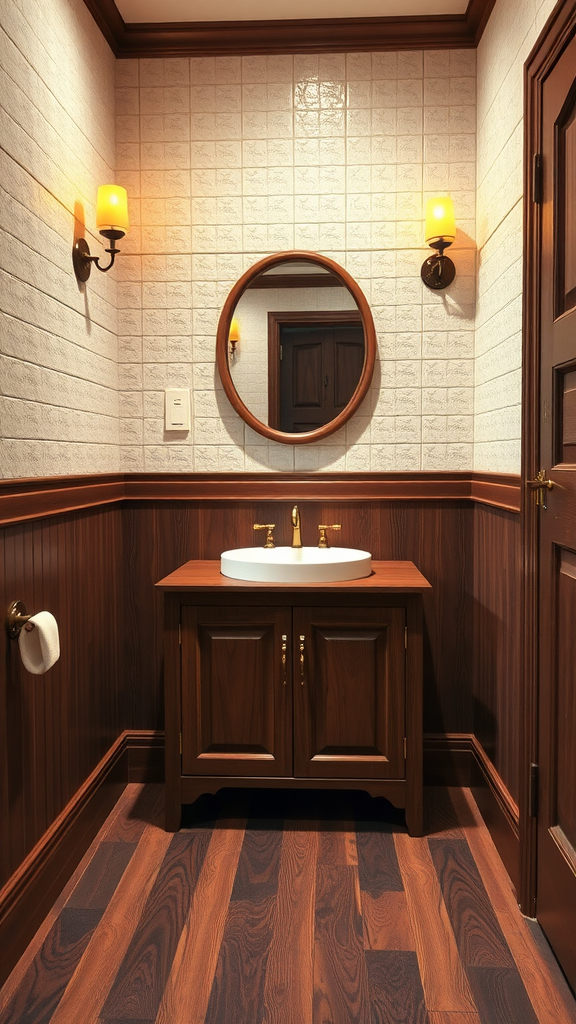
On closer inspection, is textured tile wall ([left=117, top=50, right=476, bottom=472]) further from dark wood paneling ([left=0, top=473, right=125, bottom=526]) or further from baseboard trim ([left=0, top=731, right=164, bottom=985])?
baseboard trim ([left=0, top=731, right=164, bottom=985])

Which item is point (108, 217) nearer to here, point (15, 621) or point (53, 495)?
point (53, 495)

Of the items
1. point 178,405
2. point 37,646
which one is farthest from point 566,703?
point 178,405

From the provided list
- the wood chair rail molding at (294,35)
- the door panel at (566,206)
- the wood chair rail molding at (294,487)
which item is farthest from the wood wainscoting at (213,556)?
the wood chair rail molding at (294,35)

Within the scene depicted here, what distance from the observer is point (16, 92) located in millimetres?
1724

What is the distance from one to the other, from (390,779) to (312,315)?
148 cm

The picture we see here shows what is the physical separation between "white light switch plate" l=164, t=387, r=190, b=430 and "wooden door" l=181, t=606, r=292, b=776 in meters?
0.72

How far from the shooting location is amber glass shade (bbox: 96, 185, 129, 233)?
224 centimetres

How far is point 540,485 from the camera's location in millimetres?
1701

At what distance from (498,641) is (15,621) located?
132 centimetres

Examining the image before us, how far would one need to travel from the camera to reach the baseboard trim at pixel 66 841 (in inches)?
63.8

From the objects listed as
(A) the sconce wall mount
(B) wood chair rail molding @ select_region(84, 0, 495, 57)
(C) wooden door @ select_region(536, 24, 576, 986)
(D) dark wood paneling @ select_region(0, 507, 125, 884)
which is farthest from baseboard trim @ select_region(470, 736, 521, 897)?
(B) wood chair rail molding @ select_region(84, 0, 495, 57)

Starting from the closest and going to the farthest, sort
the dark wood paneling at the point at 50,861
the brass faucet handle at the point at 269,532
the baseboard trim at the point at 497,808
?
the dark wood paneling at the point at 50,861
the baseboard trim at the point at 497,808
the brass faucet handle at the point at 269,532

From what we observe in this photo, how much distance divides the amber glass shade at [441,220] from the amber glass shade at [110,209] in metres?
0.95

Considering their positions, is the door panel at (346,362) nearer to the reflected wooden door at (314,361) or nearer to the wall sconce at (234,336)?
the reflected wooden door at (314,361)
